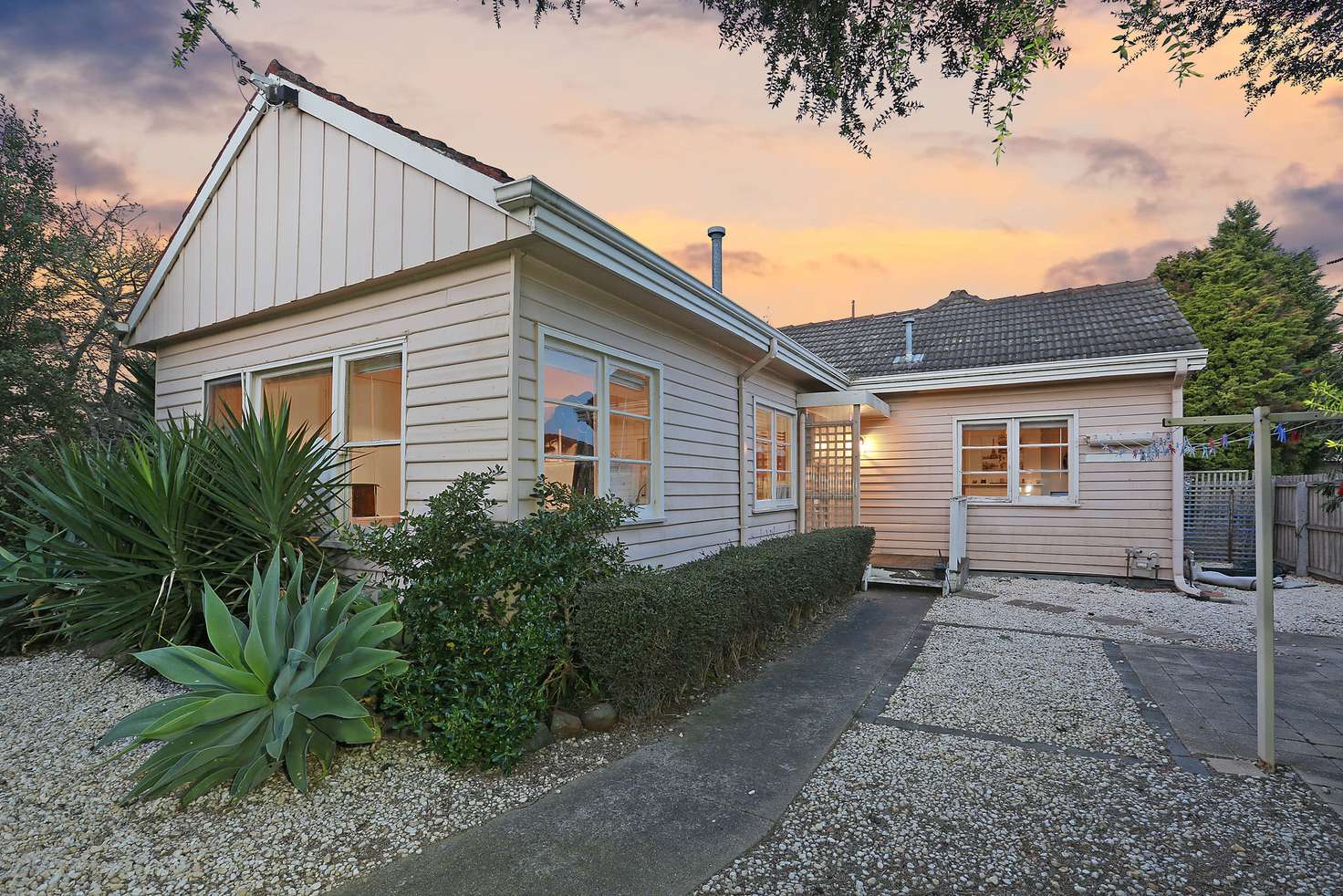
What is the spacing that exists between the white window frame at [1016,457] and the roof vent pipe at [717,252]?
426 cm

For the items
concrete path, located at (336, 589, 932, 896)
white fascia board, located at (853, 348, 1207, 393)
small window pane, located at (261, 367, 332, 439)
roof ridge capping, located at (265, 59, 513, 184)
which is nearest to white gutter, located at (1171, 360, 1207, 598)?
white fascia board, located at (853, 348, 1207, 393)

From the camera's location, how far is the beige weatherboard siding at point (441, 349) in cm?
411

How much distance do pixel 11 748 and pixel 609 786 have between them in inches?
124

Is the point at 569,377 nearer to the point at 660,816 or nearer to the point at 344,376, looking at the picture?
the point at 344,376

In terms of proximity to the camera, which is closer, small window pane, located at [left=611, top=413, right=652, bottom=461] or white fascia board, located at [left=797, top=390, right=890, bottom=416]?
small window pane, located at [left=611, top=413, right=652, bottom=461]

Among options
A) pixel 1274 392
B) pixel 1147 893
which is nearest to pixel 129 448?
pixel 1147 893

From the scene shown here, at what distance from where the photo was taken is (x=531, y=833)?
2535 mm

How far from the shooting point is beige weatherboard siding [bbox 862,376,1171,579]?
849 centimetres

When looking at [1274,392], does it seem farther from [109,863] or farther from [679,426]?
[109,863]

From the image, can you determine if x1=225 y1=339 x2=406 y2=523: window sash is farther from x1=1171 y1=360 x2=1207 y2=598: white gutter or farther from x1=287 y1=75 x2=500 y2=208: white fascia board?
x1=1171 y1=360 x2=1207 y2=598: white gutter

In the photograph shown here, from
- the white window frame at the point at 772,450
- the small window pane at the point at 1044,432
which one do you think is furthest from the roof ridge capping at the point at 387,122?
the small window pane at the point at 1044,432

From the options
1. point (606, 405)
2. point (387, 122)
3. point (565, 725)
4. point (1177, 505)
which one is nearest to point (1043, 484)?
point (1177, 505)

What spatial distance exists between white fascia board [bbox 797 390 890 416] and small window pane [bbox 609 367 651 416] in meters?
3.94

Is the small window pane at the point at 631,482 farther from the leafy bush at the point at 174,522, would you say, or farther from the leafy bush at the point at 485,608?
the leafy bush at the point at 174,522
